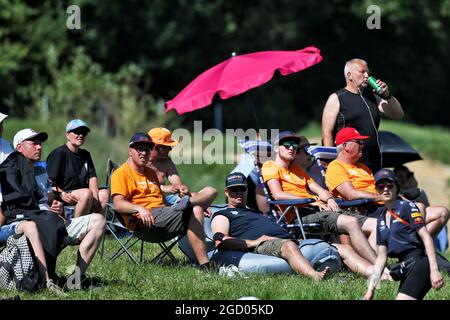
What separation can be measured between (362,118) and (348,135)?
44 cm

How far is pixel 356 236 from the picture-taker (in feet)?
32.0

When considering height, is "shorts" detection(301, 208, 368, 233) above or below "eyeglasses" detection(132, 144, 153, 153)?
below

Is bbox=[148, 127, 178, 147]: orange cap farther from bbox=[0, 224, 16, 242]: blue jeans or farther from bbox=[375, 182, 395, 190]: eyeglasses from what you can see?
bbox=[375, 182, 395, 190]: eyeglasses

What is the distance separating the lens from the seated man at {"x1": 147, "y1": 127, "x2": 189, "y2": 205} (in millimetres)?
10867

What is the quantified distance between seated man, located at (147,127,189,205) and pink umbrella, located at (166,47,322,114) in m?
0.54

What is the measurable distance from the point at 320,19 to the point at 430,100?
20.6 feet

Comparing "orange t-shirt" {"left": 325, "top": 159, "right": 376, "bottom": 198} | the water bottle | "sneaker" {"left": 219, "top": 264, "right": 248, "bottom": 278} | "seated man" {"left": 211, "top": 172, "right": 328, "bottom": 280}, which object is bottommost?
"sneaker" {"left": 219, "top": 264, "right": 248, "bottom": 278}

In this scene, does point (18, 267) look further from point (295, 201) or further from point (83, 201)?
point (295, 201)

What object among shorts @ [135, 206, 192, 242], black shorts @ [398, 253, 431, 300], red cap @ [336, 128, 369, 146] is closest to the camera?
black shorts @ [398, 253, 431, 300]

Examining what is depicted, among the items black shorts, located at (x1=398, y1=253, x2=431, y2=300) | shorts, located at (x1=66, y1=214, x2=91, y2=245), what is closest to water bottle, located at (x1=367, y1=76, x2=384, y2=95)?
shorts, located at (x1=66, y1=214, x2=91, y2=245)

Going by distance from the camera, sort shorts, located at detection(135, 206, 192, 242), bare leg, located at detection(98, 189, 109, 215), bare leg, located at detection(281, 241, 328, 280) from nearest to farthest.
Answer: bare leg, located at detection(281, 241, 328, 280), shorts, located at detection(135, 206, 192, 242), bare leg, located at detection(98, 189, 109, 215)

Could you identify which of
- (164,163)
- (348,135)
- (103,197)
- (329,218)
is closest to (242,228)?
(329,218)
